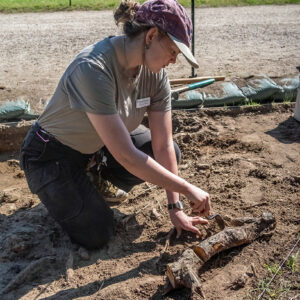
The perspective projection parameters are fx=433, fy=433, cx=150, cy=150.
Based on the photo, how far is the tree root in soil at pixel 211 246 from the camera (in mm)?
2121

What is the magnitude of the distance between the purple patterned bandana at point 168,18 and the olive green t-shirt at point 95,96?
1.03 ft

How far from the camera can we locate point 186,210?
3.04 meters

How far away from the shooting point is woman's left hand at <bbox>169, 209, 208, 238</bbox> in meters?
2.63

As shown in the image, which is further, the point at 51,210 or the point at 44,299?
the point at 51,210

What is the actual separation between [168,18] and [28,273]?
5.39 feet

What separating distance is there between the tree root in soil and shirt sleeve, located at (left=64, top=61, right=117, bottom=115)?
85 centimetres

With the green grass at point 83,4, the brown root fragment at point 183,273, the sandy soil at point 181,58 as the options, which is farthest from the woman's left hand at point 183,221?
the green grass at point 83,4

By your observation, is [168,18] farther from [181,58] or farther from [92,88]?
[181,58]

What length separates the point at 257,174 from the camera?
132 inches

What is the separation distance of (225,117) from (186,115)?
1.37 ft

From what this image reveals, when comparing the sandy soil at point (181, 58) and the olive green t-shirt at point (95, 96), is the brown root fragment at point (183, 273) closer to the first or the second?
the olive green t-shirt at point (95, 96)

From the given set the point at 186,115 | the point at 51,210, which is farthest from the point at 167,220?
the point at 186,115

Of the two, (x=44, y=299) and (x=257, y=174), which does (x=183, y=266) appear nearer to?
(x=44, y=299)

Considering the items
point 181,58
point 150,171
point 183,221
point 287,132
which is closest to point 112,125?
point 150,171
